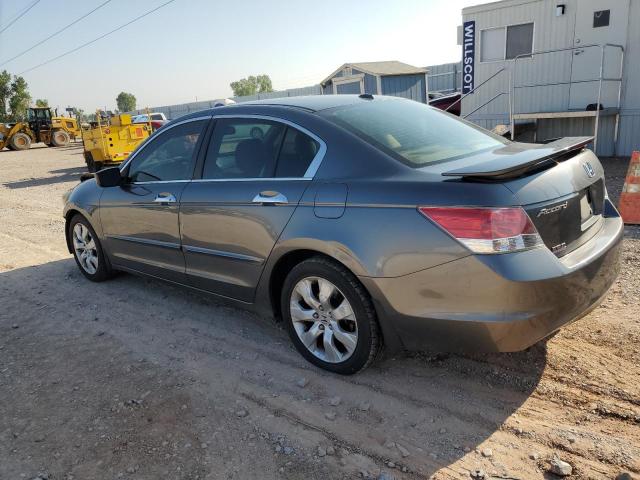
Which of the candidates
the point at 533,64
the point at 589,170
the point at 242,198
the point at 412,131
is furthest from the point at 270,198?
the point at 533,64

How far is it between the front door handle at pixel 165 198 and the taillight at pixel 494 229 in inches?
93.0

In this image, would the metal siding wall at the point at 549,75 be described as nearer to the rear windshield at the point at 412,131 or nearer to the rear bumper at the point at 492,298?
the rear windshield at the point at 412,131

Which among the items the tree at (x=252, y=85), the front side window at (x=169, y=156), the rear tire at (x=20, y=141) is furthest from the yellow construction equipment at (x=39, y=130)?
the tree at (x=252, y=85)

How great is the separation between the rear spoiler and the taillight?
0.17 m

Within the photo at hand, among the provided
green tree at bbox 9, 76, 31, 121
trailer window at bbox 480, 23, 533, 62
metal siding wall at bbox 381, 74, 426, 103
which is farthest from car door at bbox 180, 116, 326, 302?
green tree at bbox 9, 76, 31, 121

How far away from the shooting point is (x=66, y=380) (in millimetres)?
3406

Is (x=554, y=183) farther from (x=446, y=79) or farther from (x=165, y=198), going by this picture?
(x=446, y=79)

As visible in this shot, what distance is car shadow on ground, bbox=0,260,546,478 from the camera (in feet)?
8.49

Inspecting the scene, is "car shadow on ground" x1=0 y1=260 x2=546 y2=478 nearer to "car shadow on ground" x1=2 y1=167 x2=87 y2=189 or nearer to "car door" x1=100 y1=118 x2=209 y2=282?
"car door" x1=100 y1=118 x2=209 y2=282

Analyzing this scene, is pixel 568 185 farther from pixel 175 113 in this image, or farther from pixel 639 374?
pixel 175 113

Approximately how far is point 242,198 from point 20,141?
105 ft

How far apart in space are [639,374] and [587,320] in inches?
28.6

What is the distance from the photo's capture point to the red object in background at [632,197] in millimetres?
5957

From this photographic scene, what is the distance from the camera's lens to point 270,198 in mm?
3260
